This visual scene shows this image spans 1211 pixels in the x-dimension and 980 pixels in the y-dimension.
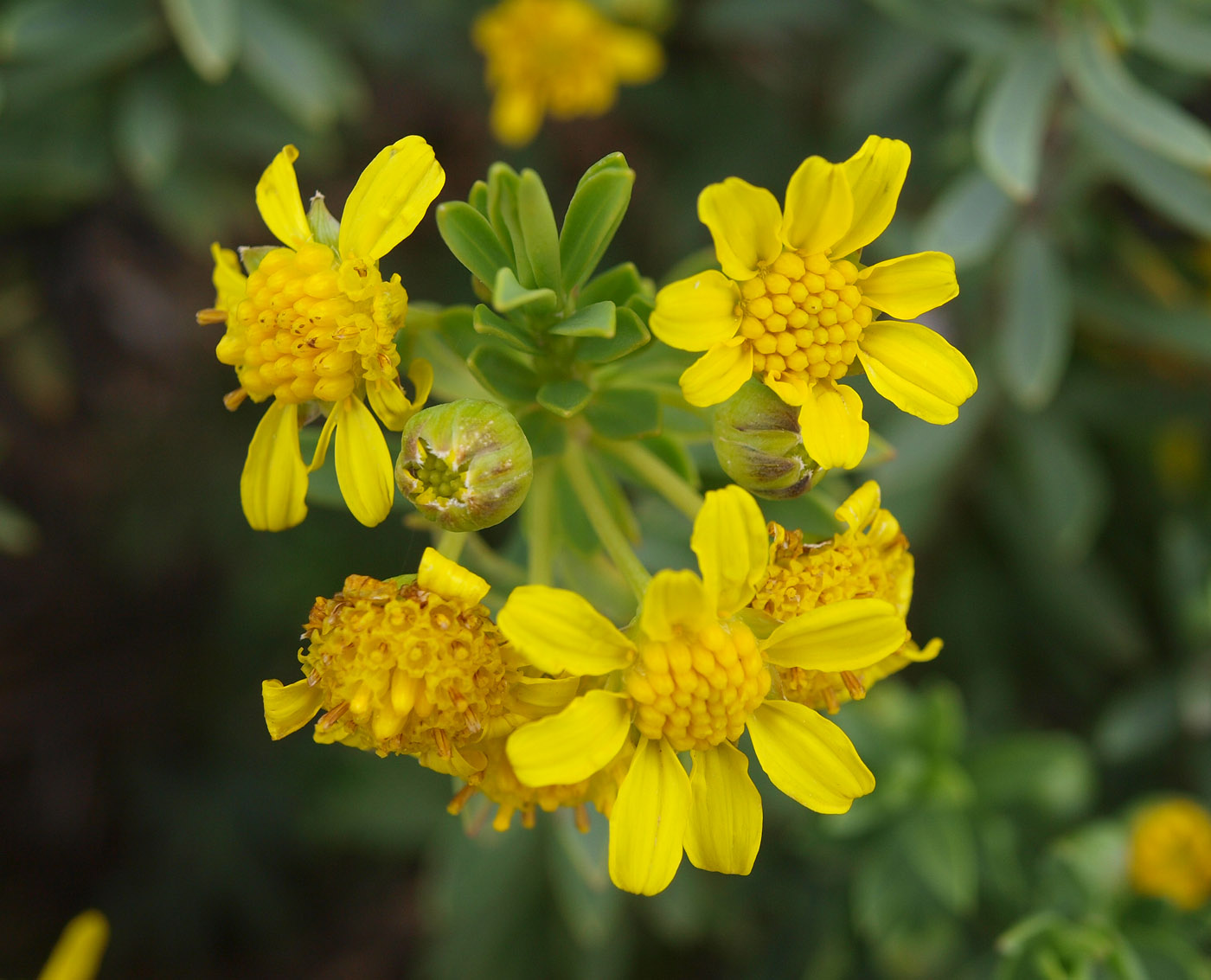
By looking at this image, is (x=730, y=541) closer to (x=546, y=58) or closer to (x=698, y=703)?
(x=698, y=703)

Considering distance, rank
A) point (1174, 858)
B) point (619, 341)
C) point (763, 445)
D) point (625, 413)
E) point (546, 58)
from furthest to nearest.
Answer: point (546, 58)
point (1174, 858)
point (625, 413)
point (619, 341)
point (763, 445)

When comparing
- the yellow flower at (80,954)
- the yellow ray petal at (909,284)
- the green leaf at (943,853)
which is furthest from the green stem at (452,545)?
the yellow flower at (80,954)

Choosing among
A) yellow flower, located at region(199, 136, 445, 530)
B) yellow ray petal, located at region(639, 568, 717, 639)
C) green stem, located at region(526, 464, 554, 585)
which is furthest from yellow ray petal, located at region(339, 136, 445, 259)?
yellow ray petal, located at region(639, 568, 717, 639)

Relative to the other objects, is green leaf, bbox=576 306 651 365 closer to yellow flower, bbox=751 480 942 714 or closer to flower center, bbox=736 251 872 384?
flower center, bbox=736 251 872 384

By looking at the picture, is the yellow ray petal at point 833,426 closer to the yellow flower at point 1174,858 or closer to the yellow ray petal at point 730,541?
the yellow ray petal at point 730,541

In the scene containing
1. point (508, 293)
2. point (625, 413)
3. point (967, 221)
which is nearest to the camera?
point (508, 293)

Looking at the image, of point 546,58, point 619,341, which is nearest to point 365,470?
point 619,341

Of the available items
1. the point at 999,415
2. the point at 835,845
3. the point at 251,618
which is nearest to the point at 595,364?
the point at 835,845
